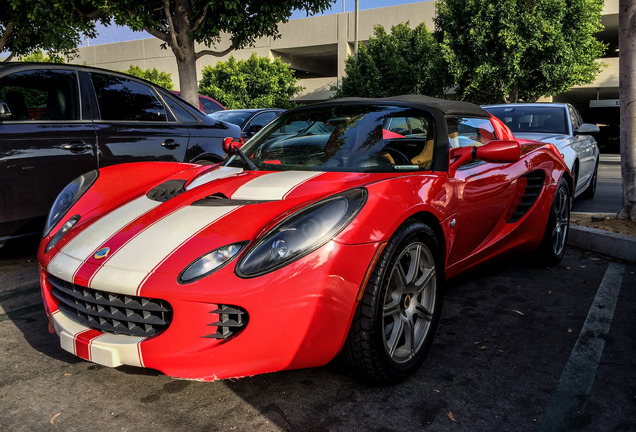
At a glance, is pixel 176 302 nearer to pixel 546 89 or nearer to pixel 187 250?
pixel 187 250

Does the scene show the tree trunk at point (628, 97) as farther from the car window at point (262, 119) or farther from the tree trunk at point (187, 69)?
the tree trunk at point (187, 69)

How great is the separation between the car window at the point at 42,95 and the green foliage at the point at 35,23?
256 inches

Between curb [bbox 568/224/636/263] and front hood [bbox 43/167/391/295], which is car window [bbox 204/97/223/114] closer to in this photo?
curb [bbox 568/224/636/263]

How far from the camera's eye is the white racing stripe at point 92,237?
228 centimetres

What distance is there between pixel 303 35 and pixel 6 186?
111 feet

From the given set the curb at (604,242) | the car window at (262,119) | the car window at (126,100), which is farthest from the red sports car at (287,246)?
the car window at (262,119)

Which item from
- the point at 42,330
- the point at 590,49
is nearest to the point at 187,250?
the point at 42,330

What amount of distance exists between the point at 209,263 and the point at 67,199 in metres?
1.44

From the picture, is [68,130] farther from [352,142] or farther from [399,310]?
[399,310]

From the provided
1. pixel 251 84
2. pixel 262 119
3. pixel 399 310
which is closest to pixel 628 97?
pixel 399 310

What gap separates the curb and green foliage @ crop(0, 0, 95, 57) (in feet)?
30.8

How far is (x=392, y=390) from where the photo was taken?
236 centimetres

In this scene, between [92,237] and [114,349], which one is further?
[92,237]

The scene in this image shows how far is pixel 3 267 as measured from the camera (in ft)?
13.9
